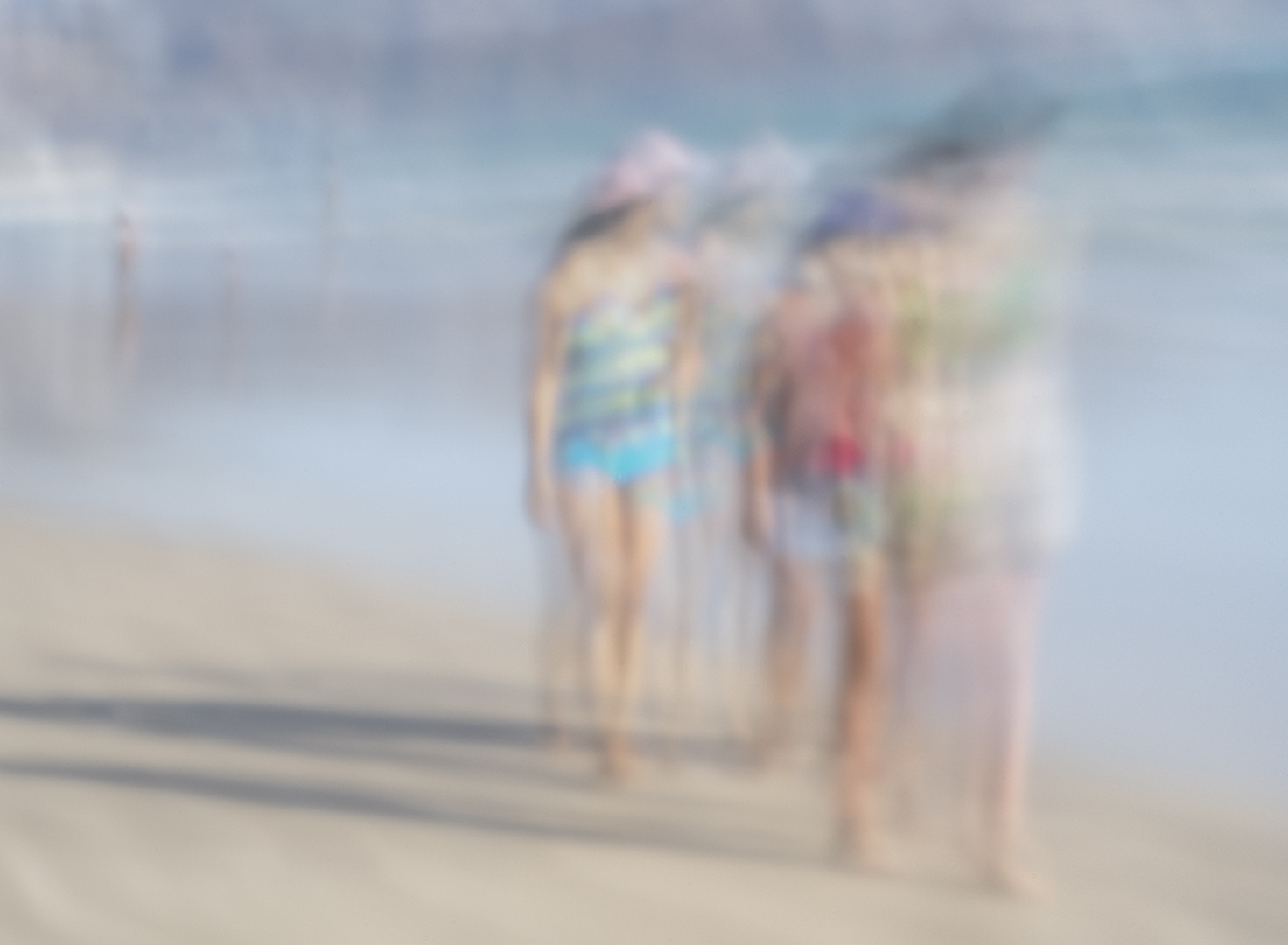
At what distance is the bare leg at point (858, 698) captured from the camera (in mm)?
4227

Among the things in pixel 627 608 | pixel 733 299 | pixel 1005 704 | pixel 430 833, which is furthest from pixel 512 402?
pixel 1005 704

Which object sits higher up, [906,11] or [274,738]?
[906,11]

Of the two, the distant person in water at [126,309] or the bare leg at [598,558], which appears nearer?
the bare leg at [598,558]

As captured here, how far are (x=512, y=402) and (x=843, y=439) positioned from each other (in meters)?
8.02

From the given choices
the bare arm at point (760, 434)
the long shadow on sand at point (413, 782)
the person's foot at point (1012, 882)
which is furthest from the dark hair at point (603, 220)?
the person's foot at point (1012, 882)

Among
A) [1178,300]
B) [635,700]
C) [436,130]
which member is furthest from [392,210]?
[635,700]

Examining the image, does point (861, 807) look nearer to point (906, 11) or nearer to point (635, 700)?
point (635, 700)

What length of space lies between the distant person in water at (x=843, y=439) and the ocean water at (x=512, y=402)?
61 cm

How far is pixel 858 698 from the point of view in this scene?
4.29 meters

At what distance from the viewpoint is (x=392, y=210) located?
1231 inches

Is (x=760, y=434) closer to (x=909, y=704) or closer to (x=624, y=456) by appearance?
(x=624, y=456)

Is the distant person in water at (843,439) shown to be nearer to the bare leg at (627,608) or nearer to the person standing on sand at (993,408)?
the person standing on sand at (993,408)

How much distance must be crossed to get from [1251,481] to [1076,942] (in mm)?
5068

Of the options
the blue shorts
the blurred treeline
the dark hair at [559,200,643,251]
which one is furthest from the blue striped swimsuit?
the blurred treeline
